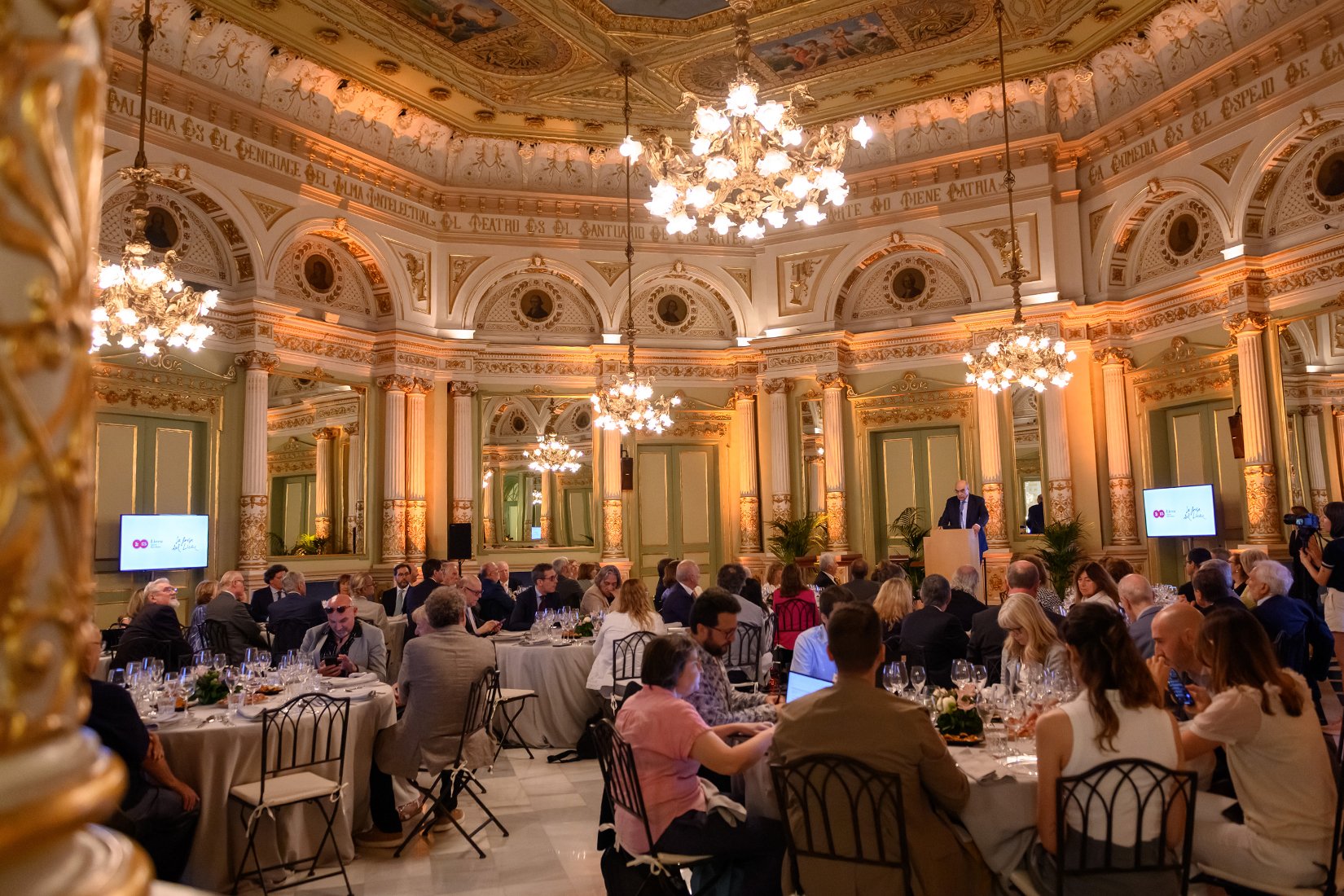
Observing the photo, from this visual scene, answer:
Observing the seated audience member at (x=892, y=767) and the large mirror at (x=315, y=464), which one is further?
the large mirror at (x=315, y=464)

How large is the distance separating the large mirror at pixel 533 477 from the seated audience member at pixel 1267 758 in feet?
42.4

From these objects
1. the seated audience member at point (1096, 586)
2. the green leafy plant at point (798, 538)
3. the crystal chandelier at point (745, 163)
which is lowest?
the seated audience member at point (1096, 586)

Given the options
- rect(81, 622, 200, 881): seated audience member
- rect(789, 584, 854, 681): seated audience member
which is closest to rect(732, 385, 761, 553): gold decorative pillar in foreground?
rect(789, 584, 854, 681): seated audience member

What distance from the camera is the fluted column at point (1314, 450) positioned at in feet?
41.8

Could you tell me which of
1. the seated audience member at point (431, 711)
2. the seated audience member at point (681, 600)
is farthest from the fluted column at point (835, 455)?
the seated audience member at point (431, 711)

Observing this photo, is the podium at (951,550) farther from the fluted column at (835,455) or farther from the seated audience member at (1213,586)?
the seated audience member at (1213,586)

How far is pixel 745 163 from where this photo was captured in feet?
21.1

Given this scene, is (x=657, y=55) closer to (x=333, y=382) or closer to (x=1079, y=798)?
(x=333, y=382)

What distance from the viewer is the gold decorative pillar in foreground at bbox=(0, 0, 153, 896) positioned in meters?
0.68

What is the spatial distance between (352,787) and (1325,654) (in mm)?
6678

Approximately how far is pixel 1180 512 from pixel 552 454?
9.56 meters

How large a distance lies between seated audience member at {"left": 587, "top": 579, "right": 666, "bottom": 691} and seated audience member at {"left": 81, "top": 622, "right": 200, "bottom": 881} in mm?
3088

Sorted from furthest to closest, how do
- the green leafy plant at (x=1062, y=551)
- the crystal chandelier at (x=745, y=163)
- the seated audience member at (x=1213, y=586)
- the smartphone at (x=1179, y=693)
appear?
the green leafy plant at (x=1062, y=551) → the crystal chandelier at (x=745, y=163) → the seated audience member at (x=1213, y=586) → the smartphone at (x=1179, y=693)

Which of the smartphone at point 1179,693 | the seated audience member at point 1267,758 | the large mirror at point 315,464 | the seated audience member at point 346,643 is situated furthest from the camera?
the large mirror at point 315,464
